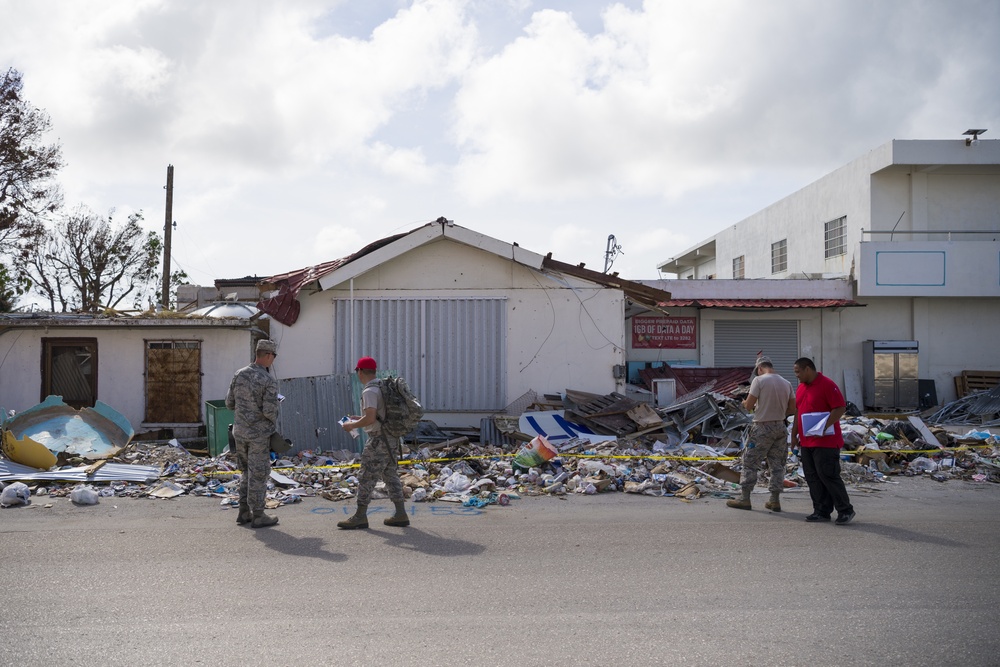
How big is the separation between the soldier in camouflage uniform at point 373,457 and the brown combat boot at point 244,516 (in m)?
1.01

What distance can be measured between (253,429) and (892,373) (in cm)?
1809

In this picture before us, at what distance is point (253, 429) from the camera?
7777 mm

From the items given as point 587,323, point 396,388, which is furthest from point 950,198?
point 396,388

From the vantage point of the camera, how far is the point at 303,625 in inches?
187

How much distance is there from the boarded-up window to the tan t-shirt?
1108cm

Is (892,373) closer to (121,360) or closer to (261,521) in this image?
(261,521)

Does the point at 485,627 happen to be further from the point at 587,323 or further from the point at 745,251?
the point at 745,251

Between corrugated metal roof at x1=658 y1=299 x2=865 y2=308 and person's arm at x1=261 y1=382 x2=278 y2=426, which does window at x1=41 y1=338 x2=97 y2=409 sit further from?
corrugated metal roof at x1=658 y1=299 x2=865 y2=308

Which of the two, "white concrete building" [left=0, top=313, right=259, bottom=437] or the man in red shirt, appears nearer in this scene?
the man in red shirt

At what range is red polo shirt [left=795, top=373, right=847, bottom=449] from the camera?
795cm

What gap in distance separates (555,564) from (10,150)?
92.0 feet

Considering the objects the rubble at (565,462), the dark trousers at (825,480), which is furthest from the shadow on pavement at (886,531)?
the rubble at (565,462)

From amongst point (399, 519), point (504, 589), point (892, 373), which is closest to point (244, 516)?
point (399, 519)

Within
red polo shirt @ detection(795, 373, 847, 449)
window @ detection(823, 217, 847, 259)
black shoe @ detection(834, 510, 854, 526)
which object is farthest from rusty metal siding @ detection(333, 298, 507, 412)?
window @ detection(823, 217, 847, 259)
